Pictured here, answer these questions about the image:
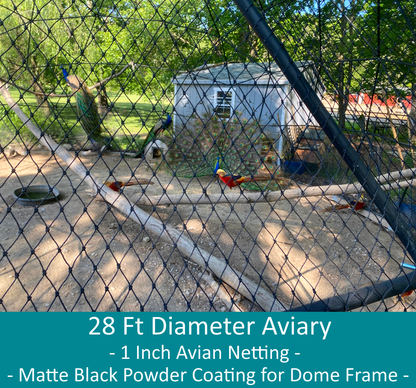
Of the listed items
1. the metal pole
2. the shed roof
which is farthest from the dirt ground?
the shed roof

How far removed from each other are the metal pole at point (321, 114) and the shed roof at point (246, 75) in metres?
0.09

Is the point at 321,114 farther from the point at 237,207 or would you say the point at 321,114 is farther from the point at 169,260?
the point at 237,207

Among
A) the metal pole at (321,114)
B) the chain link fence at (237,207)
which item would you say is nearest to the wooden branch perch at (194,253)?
the chain link fence at (237,207)

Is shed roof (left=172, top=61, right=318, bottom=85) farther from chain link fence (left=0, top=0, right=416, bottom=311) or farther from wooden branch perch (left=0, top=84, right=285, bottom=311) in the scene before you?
wooden branch perch (left=0, top=84, right=285, bottom=311)

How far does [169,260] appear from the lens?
96.7 inches

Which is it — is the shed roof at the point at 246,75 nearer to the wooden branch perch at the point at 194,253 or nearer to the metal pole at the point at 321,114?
the metal pole at the point at 321,114

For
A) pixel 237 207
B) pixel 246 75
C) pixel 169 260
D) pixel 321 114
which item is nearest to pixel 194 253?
pixel 169 260

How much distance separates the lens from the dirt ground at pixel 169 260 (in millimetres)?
1966

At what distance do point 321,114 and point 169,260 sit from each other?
59.5 inches

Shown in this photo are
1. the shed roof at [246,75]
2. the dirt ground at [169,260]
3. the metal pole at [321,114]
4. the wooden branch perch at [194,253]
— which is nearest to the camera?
the metal pole at [321,114]

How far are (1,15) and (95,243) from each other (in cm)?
510

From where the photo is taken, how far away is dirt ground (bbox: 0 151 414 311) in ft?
6.45

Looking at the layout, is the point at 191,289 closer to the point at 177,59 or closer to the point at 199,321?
the point at 199,321

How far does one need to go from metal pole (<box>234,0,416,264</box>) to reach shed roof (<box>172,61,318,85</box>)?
9 cm
